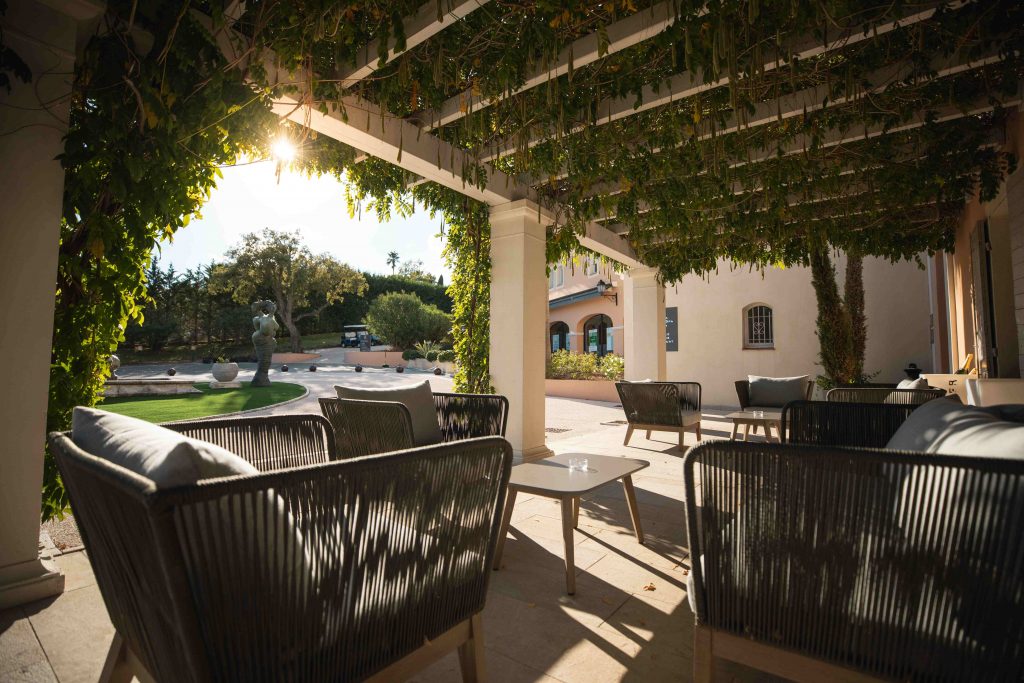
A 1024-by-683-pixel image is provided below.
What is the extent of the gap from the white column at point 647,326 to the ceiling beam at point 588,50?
5.07m

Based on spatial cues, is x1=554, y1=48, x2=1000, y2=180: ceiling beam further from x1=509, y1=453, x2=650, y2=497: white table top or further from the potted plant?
the potted plant

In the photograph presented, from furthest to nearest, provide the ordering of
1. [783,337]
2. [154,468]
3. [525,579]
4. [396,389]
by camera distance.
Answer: [783,337] → [396,389] → [525,579] → [154,468]

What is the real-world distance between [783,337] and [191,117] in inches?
442

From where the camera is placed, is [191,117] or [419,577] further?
[191,117]

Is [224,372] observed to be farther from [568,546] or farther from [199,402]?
[568,546]

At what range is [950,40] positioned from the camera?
3012 millimetres

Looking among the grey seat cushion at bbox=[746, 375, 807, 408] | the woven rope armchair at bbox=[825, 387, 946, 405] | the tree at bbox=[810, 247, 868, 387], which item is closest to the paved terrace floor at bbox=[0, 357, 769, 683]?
the woven rope armchair at bbox=[825, 387, 946, 405]

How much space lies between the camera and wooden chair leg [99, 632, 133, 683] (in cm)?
121

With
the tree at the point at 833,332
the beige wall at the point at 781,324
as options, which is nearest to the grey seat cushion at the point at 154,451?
the beige wall at the point at 781,324

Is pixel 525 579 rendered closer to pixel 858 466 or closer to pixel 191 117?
pixel 858 466

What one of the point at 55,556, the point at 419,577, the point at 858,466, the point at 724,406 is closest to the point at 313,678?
the point at 419,577

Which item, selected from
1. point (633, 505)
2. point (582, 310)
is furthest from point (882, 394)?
point (582, 310)

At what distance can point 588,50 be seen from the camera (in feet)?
9.75

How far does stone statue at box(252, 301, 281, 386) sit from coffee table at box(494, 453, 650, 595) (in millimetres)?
13047
